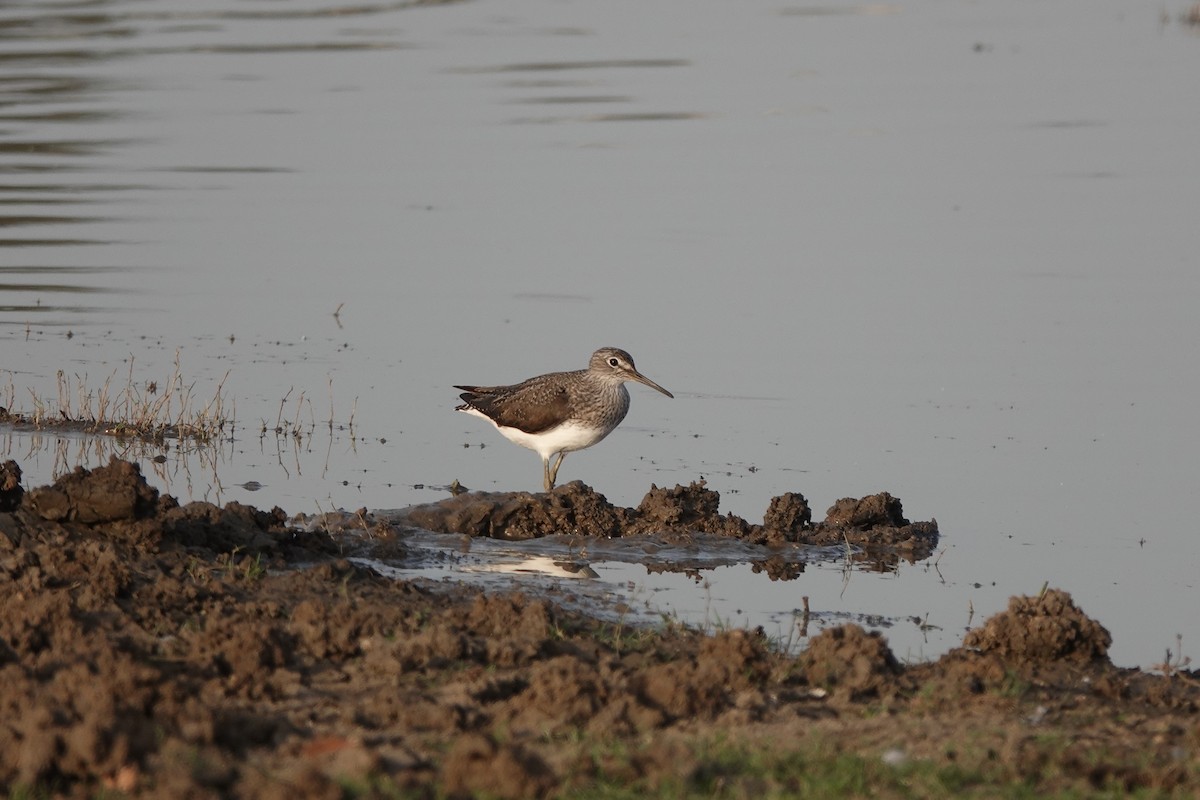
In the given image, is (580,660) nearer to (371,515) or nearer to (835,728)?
(835,728)

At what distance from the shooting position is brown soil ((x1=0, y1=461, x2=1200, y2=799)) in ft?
20.4

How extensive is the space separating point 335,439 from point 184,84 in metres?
21.0

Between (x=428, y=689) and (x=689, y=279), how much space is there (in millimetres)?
12769

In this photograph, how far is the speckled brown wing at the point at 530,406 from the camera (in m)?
13.6

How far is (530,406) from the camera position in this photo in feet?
45.0

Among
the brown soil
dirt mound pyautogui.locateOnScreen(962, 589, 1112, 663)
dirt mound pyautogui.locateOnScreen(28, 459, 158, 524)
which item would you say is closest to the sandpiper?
the brown soil

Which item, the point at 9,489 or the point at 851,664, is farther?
the point at 9,489

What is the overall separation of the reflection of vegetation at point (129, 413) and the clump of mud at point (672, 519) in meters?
3.18

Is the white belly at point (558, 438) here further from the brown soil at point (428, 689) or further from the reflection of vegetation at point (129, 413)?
the brown soil at point (428, 689)

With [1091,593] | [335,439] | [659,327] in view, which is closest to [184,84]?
[659,327]

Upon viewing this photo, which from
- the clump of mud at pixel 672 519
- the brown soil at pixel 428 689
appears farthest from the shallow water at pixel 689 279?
the brown soil at pixel 428 689

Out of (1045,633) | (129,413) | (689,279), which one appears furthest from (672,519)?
(689,279)

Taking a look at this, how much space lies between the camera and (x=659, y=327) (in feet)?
59.3

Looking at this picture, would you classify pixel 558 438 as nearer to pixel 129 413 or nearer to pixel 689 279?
pixel 129 413
